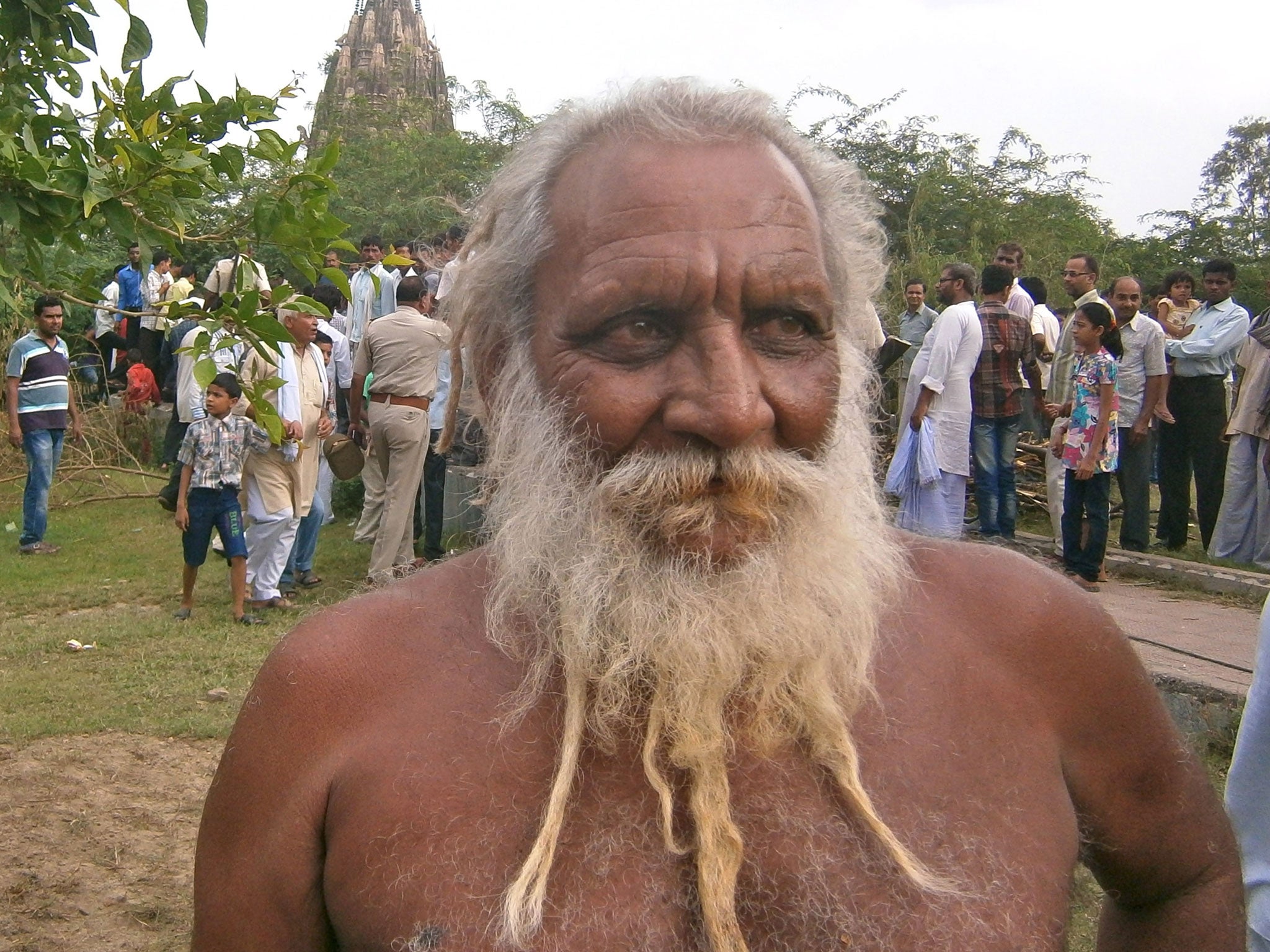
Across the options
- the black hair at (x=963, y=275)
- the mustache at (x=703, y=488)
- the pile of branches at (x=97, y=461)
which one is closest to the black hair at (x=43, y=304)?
the pile of branches at (x=97, y=461)

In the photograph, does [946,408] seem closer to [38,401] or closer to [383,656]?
[383,656]

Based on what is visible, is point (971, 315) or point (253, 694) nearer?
point (253, 694)

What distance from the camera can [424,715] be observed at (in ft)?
5.45

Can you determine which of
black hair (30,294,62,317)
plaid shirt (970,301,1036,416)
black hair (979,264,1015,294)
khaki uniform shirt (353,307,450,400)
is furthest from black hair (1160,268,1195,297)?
black hair (30,294,62,317)

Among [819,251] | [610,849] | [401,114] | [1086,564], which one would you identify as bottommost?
[1086,564]

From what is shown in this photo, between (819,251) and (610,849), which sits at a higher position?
(819,251)

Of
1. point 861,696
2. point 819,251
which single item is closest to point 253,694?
point 861,696

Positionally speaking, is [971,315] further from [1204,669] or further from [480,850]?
[480,850]

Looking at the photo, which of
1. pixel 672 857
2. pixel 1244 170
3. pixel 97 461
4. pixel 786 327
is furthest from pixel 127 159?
pixel 1244 170

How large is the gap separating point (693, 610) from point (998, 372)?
646cm

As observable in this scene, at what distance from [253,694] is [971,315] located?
6336 millimetres

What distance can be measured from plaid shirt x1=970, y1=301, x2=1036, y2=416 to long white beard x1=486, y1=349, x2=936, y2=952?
20.2ft

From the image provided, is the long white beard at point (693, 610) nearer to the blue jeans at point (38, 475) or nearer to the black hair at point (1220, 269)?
the black hair at point (1220, 269)

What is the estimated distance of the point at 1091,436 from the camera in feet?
22.5
